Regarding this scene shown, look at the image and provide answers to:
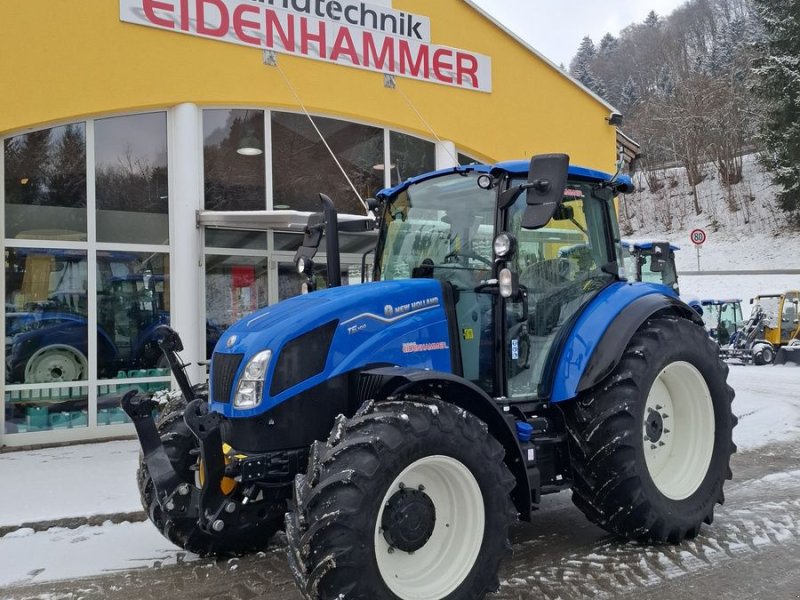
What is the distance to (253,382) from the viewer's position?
3.51m

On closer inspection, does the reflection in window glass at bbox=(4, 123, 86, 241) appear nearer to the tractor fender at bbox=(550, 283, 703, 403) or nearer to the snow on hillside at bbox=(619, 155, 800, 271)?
the tractor fender at bbox=(550, 283, 703, 403)

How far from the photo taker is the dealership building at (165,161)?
26.6 feet

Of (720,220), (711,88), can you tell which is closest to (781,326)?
(720,220)


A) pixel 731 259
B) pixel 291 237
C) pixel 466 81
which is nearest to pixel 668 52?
pixel 731 259

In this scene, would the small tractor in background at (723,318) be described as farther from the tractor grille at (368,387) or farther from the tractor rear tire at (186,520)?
the tractor grille at (368,387)

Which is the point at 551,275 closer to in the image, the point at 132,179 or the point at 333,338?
the point at 333,338

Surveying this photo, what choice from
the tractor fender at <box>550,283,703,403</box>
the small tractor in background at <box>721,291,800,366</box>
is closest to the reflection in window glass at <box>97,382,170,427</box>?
the tractor fender at <box>550,283,703,403</box>

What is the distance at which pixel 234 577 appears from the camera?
Answer: 13.8 feet

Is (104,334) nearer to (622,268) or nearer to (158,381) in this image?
(158,381)

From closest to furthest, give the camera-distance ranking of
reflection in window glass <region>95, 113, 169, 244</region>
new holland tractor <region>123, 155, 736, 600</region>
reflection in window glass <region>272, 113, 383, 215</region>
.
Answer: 1. new holland tractor <region>123, 155, 736, 600</region>
2. reflection in window glass <region>95, 113, 169, 244</region>
3. reflection in window glass <region>272, 113, 383, 215</region>

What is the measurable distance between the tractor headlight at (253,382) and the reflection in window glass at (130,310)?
5.38 meters

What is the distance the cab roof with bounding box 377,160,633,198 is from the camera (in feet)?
14.1

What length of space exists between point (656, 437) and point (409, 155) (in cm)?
696

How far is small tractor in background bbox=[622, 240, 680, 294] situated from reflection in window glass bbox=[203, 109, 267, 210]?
4982 mm
